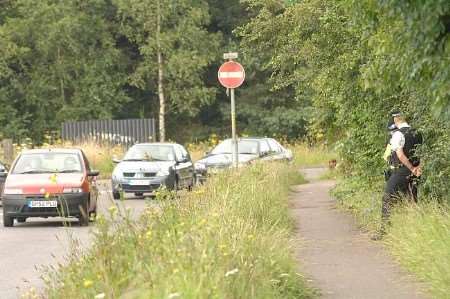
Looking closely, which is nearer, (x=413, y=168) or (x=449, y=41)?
(x=449, y=41)

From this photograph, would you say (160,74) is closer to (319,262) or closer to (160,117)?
(160,117)

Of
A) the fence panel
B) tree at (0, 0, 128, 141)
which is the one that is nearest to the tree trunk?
tree at (0, 0, 128, 141)

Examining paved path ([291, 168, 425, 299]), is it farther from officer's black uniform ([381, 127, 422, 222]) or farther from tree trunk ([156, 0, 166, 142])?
tree trunk ([156, 0, 166, 142])

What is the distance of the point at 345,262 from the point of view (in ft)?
41.6

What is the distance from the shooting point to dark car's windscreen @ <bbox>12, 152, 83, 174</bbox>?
2181 cm

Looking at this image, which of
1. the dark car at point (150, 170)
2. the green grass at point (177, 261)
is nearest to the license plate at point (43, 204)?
the dark car at point (150, 170)

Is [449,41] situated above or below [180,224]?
above

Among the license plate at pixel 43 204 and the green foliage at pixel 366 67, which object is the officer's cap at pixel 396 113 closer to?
the green foliage at pixel 366 67

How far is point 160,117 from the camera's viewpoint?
198 feet

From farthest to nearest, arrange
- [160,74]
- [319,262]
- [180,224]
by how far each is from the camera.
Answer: [160,74] < [319,262] < [180,224]

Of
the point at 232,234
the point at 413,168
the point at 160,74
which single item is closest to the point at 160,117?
the point at 160,74

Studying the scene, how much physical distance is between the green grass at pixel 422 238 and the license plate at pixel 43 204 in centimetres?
645

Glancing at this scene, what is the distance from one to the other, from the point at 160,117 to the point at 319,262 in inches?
1886

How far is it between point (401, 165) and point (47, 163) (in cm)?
940
